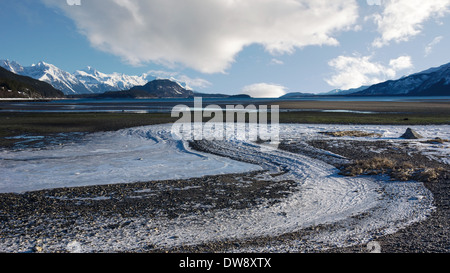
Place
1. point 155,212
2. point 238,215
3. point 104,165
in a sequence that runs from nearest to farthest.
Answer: point 238,215, point 155,212, point 104,165

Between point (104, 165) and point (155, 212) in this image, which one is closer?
point (155, 212)

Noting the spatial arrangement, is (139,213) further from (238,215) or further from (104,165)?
(104,165)

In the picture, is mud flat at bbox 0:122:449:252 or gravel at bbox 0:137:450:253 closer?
gravel at bbox 0:137:450:253

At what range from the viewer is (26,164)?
58.0ft

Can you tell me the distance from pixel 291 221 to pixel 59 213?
757cm

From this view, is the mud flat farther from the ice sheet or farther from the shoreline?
the ice sheet

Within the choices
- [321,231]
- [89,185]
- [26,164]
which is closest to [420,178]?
[321,231]

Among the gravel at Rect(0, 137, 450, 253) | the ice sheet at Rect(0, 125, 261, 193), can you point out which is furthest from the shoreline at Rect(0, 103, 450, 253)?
the ice sheet at Rect(0, 125, 261, 193)

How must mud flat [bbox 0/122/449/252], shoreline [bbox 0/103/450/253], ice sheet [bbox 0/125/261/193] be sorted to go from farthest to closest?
ice sheet [bbox 0/125/261/193] → mud flat [bbox 0/122/449/252] → shoreline [bbox 0/103/450/253]

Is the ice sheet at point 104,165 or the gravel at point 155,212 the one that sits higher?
the ice sheet at point 104,165

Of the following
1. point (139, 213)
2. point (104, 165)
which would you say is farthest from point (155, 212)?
point (104, 165)

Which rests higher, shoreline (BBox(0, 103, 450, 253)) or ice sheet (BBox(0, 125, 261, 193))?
ice sheet (BBox(0, 125, 261, 193))

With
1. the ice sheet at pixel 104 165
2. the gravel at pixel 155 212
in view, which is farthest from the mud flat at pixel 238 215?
the ice sheet at pixel 104 165

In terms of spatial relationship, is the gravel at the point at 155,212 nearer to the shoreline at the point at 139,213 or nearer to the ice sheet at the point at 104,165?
the shoreline at the point at 139,213
